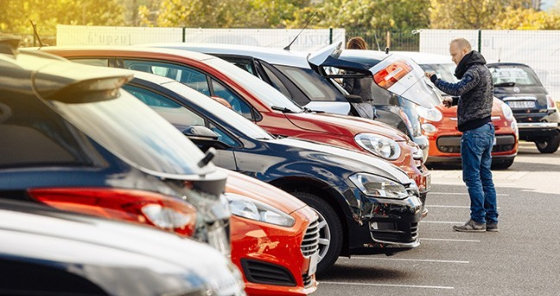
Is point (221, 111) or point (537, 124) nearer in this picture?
point (221, 111)

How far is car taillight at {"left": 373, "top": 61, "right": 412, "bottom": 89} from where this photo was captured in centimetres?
1382

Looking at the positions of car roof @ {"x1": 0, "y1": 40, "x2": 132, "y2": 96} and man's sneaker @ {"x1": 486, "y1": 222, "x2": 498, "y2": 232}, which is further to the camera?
man's sneaker @ {"x1": 486, "y1": 222, "x2": 498, "y2": 232}

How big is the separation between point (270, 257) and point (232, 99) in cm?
339

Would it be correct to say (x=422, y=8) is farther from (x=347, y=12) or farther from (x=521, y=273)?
(x=521, y=273)

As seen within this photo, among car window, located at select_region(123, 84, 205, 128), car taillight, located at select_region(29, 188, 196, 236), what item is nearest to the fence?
car window, located at select_region(123, 84, 205, 128)

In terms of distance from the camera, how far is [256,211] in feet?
25.2

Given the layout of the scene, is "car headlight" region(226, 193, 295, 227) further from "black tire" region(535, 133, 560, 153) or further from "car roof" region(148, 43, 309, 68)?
"black tire" region(535, 133, 560, 153)

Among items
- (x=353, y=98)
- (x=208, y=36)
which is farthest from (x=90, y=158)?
(x=208, y=36)

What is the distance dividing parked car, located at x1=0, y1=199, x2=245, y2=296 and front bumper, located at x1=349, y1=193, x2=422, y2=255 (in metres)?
5.19

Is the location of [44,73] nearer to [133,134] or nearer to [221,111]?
[133,134]

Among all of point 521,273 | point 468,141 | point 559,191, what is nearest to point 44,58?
point 521,273

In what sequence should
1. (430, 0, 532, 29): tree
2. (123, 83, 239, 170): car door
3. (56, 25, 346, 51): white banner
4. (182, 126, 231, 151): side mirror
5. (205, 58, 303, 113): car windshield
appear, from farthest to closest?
(430, 0, 532, 29): tree < (56, 25, 346, 51): white banner < (205, 58, 303, 113): car windshield < (123, 83, 239, 170): car door < (182, 126, 231, 151): side mirror

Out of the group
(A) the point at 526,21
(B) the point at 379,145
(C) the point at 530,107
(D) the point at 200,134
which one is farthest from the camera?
(A) the point at 526,21

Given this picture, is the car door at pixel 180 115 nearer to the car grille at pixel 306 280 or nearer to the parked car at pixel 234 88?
the parked car at pixel 234 88
